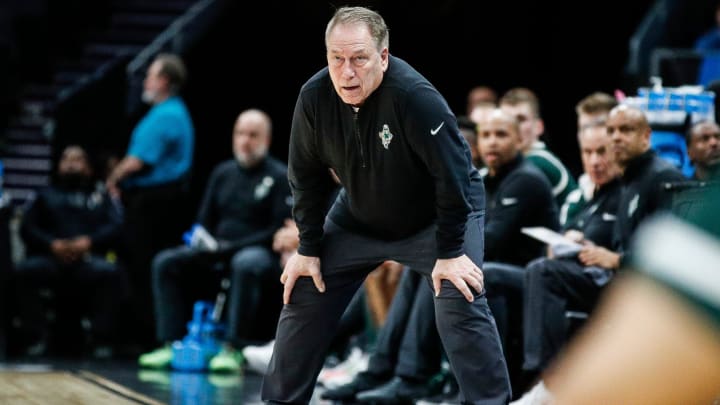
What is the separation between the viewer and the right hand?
3.84m

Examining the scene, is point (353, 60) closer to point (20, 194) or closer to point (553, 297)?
point (553, 297)

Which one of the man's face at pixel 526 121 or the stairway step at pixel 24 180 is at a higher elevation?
the man's face at pixel 526 121

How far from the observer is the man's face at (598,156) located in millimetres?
5824

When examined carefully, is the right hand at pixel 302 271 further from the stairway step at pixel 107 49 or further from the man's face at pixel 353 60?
the stairway step at pixel 107 49

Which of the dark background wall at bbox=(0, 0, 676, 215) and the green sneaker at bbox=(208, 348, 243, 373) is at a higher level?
the dark background wall at bbox=(0, 0, 676, 215)

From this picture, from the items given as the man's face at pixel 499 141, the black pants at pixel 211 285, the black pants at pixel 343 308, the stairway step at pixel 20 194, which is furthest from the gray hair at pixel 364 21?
the stairway step at pixel 20 194

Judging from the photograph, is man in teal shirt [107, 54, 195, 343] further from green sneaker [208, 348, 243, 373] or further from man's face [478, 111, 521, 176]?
man's face [478, 111, 521, 176]

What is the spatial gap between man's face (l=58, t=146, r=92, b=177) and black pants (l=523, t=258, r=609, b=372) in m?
4.70

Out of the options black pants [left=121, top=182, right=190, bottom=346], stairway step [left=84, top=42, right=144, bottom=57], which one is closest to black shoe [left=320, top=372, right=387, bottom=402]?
black pants [left=121, top=182, right=190, bottom=346]

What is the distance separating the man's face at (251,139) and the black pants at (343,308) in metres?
4.07

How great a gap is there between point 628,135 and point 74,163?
16.2ft

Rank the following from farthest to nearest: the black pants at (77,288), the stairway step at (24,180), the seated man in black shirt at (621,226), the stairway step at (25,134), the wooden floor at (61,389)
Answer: the stairway step at (25,134) → the stairway step at (24,180) → the black pants at (77,288) → the wooden floor at (61,389) → the seated man in black shirt at (621,226)

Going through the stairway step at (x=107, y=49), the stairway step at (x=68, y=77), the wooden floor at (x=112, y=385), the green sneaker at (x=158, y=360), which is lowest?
the green sneaker at (x=158, y=360)

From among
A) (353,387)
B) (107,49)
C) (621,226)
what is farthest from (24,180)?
(621,226)
